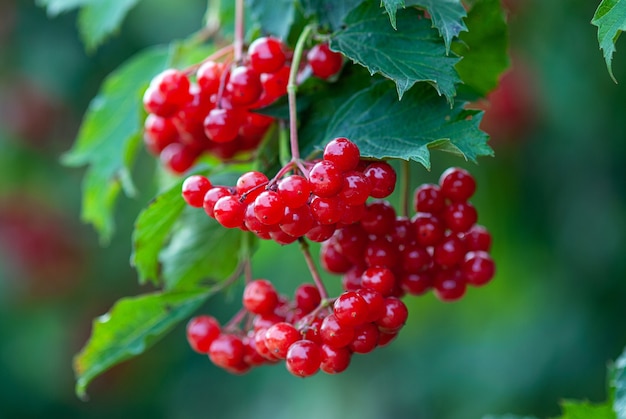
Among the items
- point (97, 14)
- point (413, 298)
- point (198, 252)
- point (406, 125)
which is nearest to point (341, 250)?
point (406, 125)

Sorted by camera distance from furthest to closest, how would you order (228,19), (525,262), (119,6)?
(525,262) → (119,6) → (228,19)

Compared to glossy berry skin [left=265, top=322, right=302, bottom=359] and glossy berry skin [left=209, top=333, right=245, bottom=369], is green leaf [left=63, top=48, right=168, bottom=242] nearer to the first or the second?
glossy berry skin [left=209, top=333, right=245, bottom=369]

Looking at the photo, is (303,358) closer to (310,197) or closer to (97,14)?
A: (310,197)

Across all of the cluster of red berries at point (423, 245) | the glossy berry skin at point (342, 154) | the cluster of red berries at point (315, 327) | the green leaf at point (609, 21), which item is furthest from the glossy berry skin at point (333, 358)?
the green leaf at point (609, 21)

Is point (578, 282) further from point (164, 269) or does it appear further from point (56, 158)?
point (56, 158)

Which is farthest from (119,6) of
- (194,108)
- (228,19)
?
(194,108)

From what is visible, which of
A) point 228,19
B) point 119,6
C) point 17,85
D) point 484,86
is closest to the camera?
point 484,86

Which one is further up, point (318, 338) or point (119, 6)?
point (119, 6)
